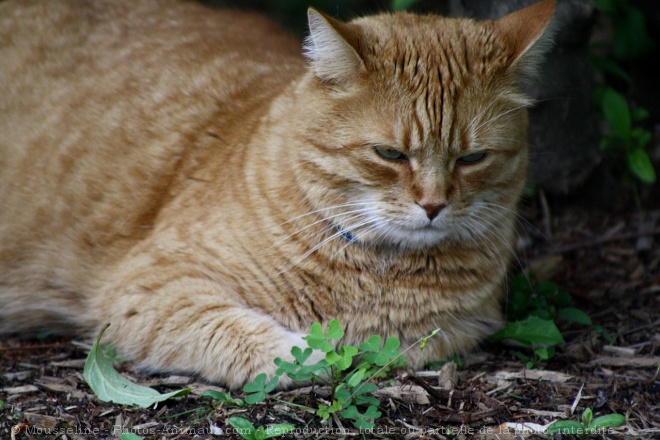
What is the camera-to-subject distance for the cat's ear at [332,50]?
303cm

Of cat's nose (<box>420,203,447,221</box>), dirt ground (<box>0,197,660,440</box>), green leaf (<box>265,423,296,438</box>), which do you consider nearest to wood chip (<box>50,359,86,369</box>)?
dirt ground (<box>0,197,660,440</box>)

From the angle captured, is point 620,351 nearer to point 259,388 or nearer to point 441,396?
point 441,396

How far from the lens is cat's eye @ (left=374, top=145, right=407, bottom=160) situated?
3105 mm

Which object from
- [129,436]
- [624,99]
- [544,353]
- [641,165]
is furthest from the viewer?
[624,99]

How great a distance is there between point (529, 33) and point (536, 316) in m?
1.32

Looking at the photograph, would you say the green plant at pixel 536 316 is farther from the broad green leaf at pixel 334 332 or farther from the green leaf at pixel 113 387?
the green leaf at pixel 113 387

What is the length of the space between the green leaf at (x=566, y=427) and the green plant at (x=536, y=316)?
2.12ft

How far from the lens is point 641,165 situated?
15.5ft

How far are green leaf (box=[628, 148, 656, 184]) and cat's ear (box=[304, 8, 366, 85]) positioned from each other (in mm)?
2289

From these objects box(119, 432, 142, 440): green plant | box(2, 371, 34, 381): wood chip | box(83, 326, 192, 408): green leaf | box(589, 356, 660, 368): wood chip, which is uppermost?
box(119, 432, 142, 440): green plant

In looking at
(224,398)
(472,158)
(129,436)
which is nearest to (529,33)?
(472,158)

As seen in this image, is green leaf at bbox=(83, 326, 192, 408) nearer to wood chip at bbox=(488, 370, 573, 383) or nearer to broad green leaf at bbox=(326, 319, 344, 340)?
broad green leaf at bbox=(326, 319, 344, 340)

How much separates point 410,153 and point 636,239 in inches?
91.0

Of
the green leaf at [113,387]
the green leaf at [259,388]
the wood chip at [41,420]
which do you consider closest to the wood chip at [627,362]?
the green leaf at [259,388]
